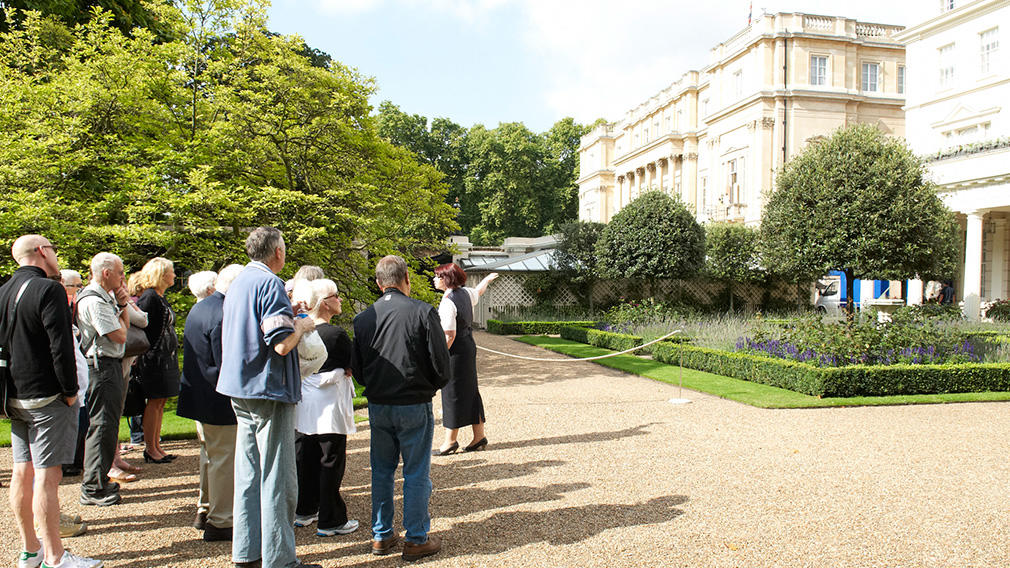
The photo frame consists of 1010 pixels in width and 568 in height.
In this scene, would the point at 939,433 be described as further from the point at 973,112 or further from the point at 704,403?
the point at 973,112

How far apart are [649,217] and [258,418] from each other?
19.3 meters

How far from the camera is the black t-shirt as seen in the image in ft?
14.6

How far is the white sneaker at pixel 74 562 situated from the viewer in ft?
12.0

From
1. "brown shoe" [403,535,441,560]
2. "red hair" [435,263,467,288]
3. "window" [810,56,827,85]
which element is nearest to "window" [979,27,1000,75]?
"window" [810,56,827,85]

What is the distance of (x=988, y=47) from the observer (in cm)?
2412

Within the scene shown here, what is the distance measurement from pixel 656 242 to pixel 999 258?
1496 centimetres

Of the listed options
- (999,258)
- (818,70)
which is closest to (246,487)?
(999,258)

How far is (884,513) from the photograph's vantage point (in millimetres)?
4785

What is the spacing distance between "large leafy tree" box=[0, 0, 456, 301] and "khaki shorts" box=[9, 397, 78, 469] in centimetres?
533

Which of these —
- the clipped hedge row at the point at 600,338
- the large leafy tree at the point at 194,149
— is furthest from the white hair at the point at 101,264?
the clipped hedge row at the point at 600,338

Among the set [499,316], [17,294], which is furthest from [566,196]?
[17,294]

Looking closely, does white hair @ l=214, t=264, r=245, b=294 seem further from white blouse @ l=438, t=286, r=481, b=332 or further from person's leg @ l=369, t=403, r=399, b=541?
white blouse @ l=438, t=286, r=481, b=332

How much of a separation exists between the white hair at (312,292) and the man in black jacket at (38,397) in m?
1.28

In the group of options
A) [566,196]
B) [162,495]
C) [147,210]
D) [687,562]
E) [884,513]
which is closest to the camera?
[687,562]
